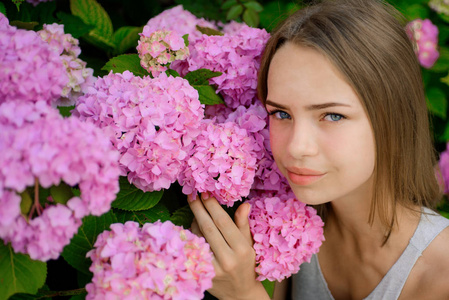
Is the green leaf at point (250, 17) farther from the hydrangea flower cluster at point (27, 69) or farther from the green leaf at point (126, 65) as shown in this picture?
the hydrangea flower cluster at point (27, 69)

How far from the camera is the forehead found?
1.27 m

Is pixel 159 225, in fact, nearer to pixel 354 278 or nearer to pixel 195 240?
pixel 195 240

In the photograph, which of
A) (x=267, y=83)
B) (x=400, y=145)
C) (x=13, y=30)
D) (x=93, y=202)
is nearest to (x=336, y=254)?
(x=400, y=145)

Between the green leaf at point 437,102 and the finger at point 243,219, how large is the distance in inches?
56.8

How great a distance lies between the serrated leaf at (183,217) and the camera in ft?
4.74

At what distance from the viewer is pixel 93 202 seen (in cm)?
89

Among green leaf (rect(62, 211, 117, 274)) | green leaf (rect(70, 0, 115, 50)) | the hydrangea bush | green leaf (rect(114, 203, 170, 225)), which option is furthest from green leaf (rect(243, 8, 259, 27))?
green leaf (rect(62, 211, 117, 274))

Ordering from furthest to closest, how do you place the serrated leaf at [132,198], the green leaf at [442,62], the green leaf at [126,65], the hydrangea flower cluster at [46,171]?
1. the green leaf at [442,62]
2. the green leaf at [126,65]
3. the serrated leaf at [132,198]
4. the hydrangea flower cluster at [46,171]

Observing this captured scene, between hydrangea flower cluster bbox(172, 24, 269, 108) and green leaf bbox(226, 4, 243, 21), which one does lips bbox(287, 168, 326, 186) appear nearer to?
hydrangea flower cluster bbox(172, 24, 269, 108)

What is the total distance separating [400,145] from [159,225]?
0.88 m

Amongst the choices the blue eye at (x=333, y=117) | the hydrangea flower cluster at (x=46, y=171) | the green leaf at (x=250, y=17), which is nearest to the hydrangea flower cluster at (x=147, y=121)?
the hydrangea flower cluster at (x=46, y=171)

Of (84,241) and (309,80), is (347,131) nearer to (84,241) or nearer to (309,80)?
(309,80)

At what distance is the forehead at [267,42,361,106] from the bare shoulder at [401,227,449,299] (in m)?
0.74

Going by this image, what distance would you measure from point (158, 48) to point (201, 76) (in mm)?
174
